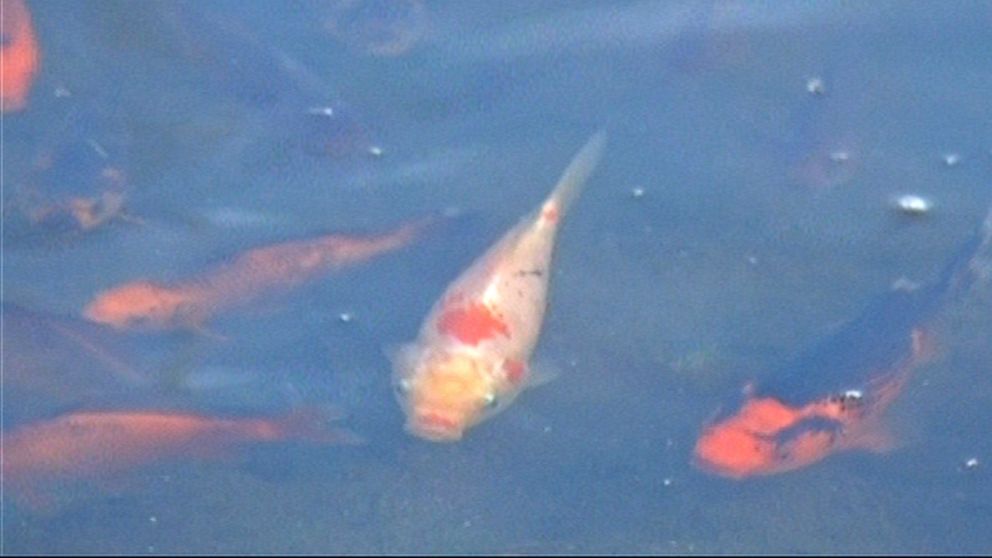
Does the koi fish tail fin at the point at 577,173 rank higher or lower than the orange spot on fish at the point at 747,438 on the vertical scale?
higher

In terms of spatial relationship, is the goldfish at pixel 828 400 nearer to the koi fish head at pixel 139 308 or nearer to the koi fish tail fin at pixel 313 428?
the koi fish tail fin at pixel 313 428

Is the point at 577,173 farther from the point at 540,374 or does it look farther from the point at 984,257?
the point at 984,257

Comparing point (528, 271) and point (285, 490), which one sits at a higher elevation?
point (528, 271)

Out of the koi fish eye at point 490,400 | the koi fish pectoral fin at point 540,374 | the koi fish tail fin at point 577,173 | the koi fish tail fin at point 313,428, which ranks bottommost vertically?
the koi fish eye at point 490,400

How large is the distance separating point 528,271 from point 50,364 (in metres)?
1.45

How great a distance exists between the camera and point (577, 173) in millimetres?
5051

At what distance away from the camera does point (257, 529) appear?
187 inches

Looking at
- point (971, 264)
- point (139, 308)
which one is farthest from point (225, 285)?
point (971, 264)

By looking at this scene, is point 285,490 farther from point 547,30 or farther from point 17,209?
point 547,30

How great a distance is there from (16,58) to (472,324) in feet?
6.42

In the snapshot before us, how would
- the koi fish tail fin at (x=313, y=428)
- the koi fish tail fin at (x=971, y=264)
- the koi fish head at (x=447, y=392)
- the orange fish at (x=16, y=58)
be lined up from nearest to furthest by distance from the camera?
1. the koi fish head at (x=447, y=392)
2. the koi fish tail fin at (x=313, y=428)
3. the koi fish tail fin at (x=971, y=264)
4. the orange fish at (x=16, y=58)

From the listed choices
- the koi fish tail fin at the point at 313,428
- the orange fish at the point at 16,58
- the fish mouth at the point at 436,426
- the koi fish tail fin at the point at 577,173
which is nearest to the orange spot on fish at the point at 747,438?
the fish mouth at the point at 436,426

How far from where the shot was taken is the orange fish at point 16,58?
17.4ft

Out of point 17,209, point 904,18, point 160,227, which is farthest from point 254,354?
point 904,18
